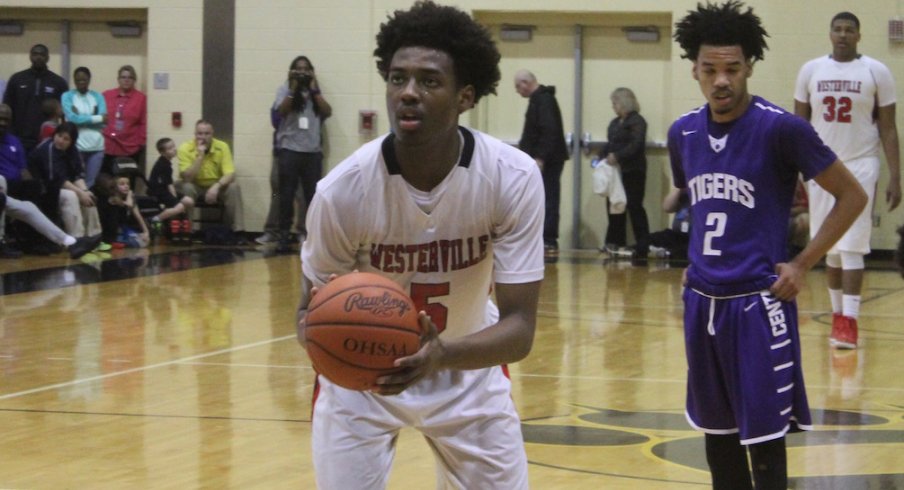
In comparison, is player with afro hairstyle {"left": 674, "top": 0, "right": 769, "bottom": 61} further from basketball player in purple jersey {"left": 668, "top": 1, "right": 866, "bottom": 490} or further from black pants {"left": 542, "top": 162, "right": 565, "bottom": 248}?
black pants {"left": 542, "top": 162, "right": 565, "bottom": 248}

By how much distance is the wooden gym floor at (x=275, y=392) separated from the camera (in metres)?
4.83

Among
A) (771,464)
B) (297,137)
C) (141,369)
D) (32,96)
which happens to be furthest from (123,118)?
(771,464)

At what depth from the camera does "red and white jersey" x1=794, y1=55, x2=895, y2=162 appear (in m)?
7.66

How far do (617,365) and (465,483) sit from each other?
13.2 ft

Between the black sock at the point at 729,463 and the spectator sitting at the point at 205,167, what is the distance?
37.1ft

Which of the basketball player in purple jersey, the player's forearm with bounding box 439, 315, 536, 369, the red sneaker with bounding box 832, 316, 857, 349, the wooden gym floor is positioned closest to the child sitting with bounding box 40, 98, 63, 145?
the wooden gym floor

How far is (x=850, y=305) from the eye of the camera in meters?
7.66

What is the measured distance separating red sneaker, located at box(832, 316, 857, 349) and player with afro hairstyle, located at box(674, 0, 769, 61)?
3.99 m

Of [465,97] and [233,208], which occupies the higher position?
[465,97]

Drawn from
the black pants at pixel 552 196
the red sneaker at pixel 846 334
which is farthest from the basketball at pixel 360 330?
the black pants at pixel 552 196

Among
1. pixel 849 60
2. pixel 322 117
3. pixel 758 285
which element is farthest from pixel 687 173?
pixel 322 117

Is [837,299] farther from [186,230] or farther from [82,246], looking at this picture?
[186,230]

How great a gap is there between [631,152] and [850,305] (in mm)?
6334

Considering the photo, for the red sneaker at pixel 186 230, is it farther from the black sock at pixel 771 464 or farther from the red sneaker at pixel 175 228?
the black sock at pixel 771 464
